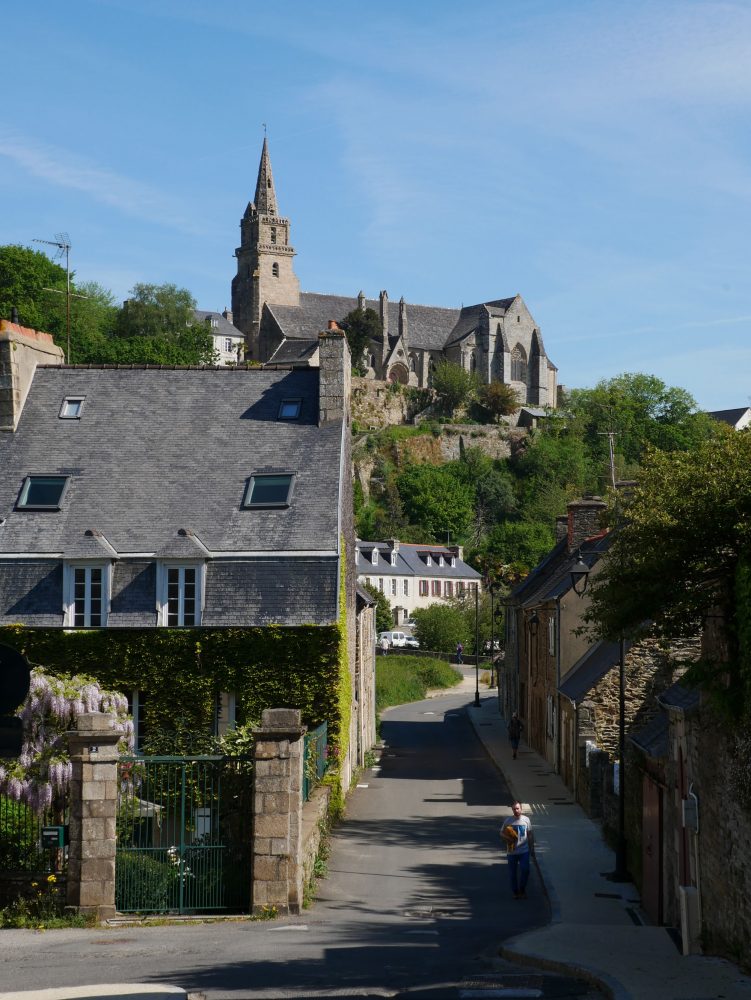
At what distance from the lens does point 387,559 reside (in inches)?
3802

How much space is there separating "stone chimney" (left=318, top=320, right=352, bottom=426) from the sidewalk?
10.1 meters

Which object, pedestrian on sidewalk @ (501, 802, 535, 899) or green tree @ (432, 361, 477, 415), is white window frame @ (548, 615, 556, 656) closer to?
pedestrian on sidewalk @ (501, 802, 535, 899)

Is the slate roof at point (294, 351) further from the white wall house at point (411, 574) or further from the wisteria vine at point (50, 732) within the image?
the wisteria vine at point (50, 732)

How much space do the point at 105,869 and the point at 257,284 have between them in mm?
117978

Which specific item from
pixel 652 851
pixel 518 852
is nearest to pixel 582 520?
pixel 518 852

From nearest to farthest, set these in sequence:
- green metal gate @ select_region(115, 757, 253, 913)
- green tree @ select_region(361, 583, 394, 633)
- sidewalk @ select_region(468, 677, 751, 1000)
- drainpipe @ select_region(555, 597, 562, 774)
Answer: sidewalk @ select_region(468, 677, 751, 1000)
green metal gate @ select_region(115, 757, 253, 913)
drainpipe @ select_region(555, 597, 562, 774)
green tree @ select_region(361, 583, 394, 633)

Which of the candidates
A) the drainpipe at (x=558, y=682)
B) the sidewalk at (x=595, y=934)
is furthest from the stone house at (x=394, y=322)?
the sidewalk at (x=595, y=934)

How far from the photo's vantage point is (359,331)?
12312 cm

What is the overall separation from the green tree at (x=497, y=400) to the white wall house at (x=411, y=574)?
3299 cm

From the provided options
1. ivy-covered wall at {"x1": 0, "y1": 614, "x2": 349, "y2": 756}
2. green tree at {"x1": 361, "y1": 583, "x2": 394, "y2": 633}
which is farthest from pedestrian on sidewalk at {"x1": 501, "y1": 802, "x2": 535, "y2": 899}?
green tree at {"x1": 361, "y1": 583, "x2": 394, "y2": 633}

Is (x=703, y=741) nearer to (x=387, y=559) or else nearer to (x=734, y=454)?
(x=734, y=454)

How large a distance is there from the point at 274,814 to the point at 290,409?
48.7 feet

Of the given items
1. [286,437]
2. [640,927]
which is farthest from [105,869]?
[286,437]

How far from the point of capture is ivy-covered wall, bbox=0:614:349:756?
2527 centimetres
